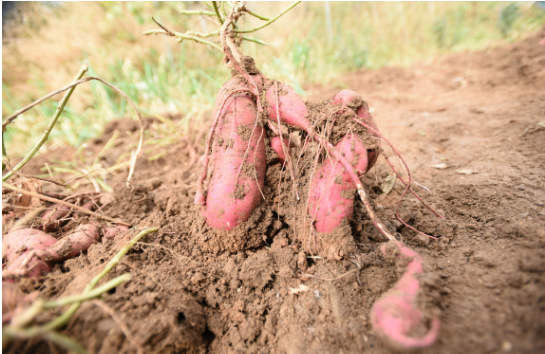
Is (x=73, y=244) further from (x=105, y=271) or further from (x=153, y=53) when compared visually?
(x=153, y=53)

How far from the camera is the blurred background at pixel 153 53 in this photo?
3428mm

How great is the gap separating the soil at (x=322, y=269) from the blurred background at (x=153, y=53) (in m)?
1.97

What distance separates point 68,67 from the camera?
4309 millimetres

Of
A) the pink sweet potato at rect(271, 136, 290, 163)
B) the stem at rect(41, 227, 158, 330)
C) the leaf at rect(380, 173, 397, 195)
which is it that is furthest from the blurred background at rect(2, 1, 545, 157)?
the stem at rect(41, 227, 158, 330)

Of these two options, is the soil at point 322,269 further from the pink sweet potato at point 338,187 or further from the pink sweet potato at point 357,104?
the pink sweet potato at point 357,104

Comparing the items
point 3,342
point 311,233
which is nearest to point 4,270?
point 3,342

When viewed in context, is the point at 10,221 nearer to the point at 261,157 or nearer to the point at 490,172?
the point at 261,157

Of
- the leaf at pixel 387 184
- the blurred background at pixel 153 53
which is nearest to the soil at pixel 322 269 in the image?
the leaf at pixel 387 184

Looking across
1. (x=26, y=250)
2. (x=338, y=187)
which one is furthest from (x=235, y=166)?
(x=26, y=250)

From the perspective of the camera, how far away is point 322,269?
117cm

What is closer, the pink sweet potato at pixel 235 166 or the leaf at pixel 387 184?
the pink sweet potato at pixel 235 166

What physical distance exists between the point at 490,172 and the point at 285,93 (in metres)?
1.33

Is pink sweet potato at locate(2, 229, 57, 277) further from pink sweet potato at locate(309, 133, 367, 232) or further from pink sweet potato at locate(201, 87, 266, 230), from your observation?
pink sweet potato at locate(309, 133, 367, 232)

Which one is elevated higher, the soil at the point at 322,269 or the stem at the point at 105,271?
the stem at the point at 105,271
